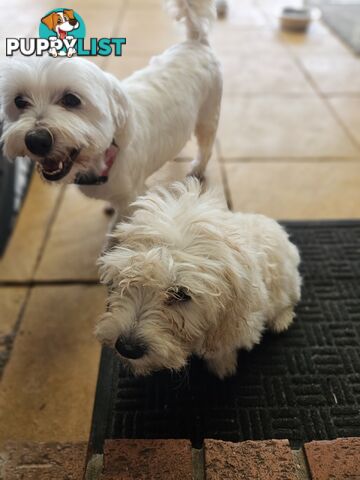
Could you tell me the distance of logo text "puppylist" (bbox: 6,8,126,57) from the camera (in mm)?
1339

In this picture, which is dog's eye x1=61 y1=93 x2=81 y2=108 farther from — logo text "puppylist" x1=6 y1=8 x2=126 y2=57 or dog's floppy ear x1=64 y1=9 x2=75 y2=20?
dog's floppy ear x1=64 y1=9 x2=75 y2=20

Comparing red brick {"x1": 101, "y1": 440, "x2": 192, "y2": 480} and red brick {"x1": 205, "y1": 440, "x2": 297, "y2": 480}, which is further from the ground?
red brick {"x1": 205, "y1": 440, "x2": 297, "y2": 480}

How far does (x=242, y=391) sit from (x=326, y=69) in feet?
11.7

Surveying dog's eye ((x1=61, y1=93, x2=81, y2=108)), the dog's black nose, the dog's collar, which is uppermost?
dog's eye ((x1=61, y1=93, x2=81, y2=108))

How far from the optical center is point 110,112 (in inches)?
63.4

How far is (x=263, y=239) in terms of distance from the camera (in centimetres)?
156

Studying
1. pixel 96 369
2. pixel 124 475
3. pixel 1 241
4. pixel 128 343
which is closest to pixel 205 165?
pixel 1 241

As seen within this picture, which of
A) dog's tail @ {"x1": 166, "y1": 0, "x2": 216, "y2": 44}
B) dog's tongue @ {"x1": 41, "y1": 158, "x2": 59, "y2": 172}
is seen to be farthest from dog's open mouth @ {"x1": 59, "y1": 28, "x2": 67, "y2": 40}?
dog's tail @ {"x1": 166, "y1": 0, "x2": 216, "y2": 44}

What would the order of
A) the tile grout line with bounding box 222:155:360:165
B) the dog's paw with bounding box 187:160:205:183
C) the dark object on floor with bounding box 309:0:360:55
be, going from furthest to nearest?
1. the dark object on floor with bounding box 309:0:360:55
2. the tile grout line with bounding box 222:155:360:165
3. the dog's paw with bounding box 187:160:205:183

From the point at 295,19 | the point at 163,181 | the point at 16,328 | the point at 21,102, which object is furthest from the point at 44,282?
the point at 295,19

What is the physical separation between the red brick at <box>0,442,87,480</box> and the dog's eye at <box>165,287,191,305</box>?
2.29ft

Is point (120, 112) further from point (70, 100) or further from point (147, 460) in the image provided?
point (147, 460)

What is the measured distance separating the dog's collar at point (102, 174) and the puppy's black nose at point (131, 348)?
2.64ft

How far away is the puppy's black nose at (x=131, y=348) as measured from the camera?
3.95 ft
